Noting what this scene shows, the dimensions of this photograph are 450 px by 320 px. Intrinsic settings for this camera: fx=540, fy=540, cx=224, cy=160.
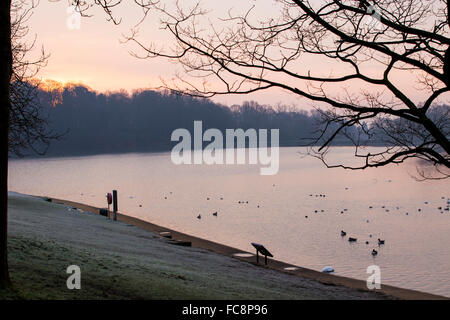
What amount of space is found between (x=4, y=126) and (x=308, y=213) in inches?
1365

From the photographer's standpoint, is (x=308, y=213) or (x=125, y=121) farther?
(x=125, y=121)

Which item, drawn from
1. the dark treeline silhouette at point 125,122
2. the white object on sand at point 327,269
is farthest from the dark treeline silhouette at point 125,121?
the white object on sand at point 327,269

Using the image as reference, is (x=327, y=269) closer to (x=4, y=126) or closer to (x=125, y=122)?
(x=4, y=126)

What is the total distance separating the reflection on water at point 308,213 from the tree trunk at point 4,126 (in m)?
16.7

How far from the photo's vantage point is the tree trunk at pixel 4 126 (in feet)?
21.1

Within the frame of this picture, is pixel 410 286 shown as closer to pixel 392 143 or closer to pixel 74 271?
pixel 392 143

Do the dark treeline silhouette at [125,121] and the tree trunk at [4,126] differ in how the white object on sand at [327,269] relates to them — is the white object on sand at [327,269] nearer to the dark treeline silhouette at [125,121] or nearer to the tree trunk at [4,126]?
the tree trunk at [4,126]

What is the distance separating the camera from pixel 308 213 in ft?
130

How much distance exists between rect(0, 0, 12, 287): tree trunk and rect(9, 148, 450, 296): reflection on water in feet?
54.7

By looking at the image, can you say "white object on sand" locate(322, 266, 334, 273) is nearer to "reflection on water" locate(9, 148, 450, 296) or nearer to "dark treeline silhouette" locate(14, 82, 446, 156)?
"reflection on water" locate(9, 148, 450, 296)

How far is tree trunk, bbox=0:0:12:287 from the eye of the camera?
6445 mm

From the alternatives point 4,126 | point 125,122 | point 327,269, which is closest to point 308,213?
point 327,269

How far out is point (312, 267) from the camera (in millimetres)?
22703

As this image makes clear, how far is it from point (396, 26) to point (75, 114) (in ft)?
534
